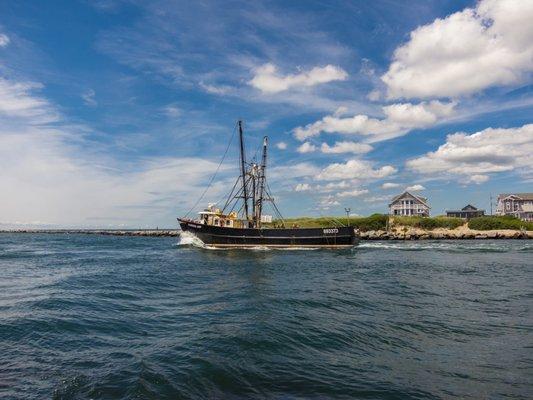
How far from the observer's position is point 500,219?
92.4 meters

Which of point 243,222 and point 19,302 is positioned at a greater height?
point 243,222

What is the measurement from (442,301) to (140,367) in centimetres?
1508

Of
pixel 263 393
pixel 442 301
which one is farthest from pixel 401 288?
pixel 263 393

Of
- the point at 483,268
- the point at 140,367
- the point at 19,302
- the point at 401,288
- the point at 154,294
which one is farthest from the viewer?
the point at 483,268

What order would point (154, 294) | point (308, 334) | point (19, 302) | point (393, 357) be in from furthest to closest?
point (154, 294) → point (19, 302) → point (308, 334) → point (393, 357)

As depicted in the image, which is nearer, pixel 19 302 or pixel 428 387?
pixel 428 387

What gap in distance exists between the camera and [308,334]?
44.8ft

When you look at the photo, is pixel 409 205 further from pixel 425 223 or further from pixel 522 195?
pixel 522 195

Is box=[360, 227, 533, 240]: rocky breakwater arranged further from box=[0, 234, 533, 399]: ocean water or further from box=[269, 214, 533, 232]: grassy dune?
box=[0, 234, 533, 399]: ocean water

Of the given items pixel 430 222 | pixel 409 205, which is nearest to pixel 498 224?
pixel 430 222

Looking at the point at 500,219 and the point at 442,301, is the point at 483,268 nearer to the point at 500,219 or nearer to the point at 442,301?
the point at 442,301

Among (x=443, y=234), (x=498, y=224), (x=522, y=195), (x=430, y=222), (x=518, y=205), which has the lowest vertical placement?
(x=443, y=234)

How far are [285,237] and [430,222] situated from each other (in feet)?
172

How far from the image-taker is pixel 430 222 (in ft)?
313
